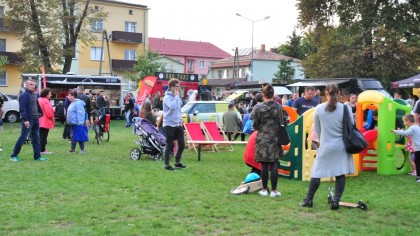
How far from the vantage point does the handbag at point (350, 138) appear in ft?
20.5

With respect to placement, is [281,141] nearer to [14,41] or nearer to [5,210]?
[5,210]

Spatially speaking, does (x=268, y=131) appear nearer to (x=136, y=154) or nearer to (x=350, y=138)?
(x=350, y=138)

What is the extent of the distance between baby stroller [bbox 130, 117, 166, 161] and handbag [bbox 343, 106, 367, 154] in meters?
6.30

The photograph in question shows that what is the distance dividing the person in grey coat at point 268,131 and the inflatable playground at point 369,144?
3.86ft

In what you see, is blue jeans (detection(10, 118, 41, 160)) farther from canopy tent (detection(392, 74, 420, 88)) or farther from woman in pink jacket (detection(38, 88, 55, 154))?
canopy tent (detection(392, 74, 420, 88))

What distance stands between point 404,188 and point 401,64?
25.9 meters

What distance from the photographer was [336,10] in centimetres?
3462

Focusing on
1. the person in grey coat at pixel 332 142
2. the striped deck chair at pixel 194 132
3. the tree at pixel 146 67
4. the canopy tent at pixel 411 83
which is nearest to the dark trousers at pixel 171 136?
the striped deck chair at pixel 194 132

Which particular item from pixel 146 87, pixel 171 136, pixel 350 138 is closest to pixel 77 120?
pixel 171 136

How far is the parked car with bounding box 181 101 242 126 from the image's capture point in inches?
721

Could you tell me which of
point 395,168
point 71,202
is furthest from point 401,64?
point 71,202

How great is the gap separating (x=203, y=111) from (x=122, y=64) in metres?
33.8

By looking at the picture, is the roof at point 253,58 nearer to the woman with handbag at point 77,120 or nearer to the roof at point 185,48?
the roof at point 185,48

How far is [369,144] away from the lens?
32.7ft
